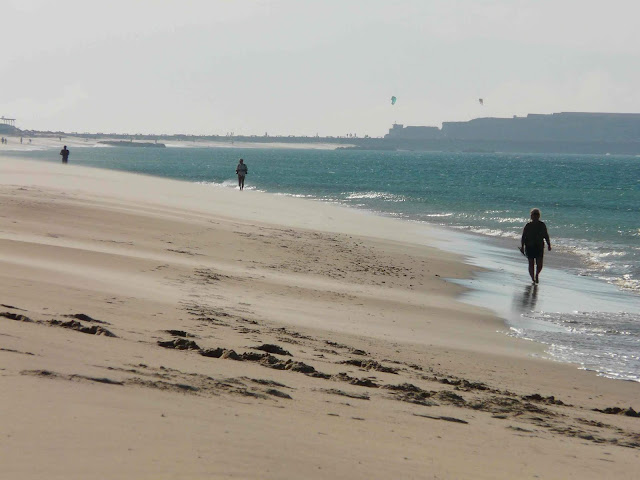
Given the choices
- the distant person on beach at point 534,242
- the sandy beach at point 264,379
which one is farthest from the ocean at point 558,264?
the sandy beach at point 264,379

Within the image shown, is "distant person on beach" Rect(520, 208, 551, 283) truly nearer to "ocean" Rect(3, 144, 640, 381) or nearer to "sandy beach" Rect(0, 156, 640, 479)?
"ocean" Rect(3, 144, 640, 381)

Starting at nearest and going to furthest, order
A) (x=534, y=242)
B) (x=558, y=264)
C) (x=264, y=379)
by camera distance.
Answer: (x=264, y=379) → (x=534, y=242) → (x=558, y=264)

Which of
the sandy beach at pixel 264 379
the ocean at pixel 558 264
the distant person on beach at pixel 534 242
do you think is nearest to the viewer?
the sandy beach at pixel 264 379

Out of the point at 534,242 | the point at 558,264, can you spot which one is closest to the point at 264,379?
the point at 534,242

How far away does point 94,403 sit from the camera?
486cm

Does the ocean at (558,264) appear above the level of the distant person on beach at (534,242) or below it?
below

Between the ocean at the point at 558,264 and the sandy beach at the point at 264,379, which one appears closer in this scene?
the sandy beach at the point at 264,379

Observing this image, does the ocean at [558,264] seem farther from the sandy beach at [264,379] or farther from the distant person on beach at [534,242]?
the sandy beach at [264,379]

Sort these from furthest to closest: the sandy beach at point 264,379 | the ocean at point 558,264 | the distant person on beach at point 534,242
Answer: the distant person on beach at point 534,242 < the ocean at point 558,264 < the sandy beach at point 264,379

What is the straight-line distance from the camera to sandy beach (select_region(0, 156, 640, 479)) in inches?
174

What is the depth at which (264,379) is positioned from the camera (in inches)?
251

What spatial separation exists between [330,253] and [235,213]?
29.5 feet

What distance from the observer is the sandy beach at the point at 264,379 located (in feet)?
14.5

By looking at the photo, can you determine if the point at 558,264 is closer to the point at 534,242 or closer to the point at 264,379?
the point at 534,242
